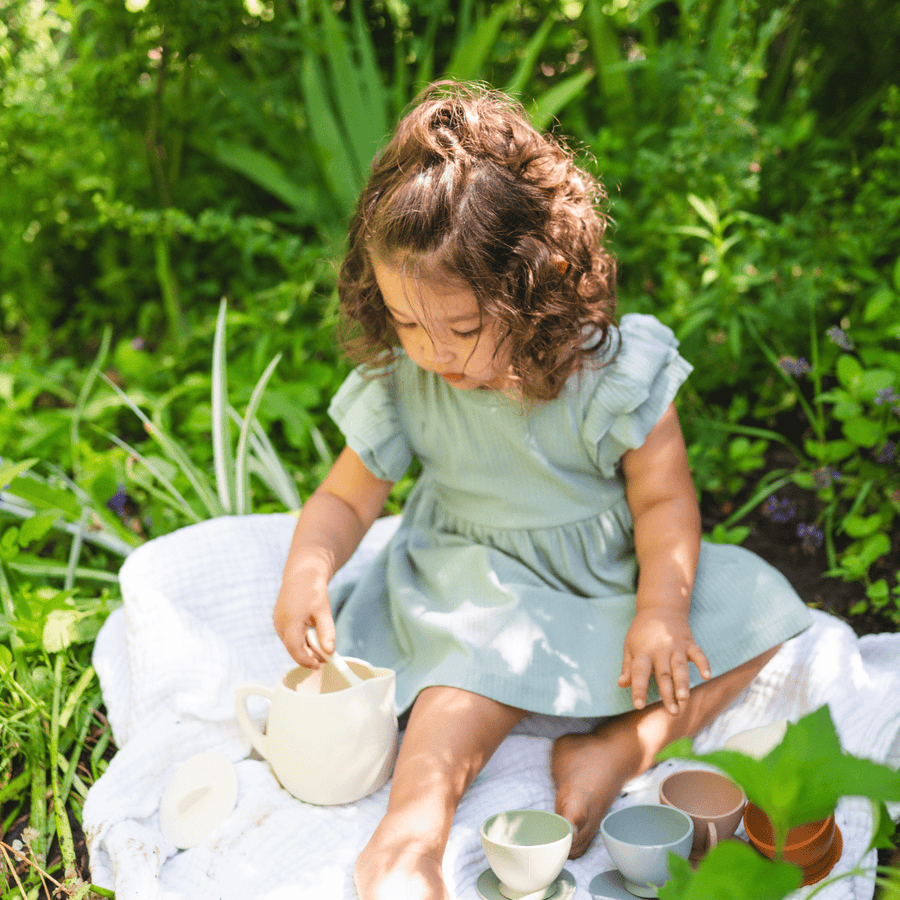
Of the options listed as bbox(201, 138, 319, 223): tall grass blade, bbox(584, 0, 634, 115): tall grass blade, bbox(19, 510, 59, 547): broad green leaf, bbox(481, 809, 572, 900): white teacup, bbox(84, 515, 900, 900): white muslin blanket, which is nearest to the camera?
bbox(481, 809, 572, 900): white teacup

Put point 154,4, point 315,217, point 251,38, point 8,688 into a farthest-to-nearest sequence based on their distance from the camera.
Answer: point 251,38
point 315,217
point 154,4
point 8,688

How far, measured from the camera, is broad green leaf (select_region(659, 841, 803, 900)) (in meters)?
0.65

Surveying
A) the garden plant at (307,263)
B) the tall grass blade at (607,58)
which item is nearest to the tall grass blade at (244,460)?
the garden plant at (307,263)

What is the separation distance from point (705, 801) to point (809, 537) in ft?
2.67

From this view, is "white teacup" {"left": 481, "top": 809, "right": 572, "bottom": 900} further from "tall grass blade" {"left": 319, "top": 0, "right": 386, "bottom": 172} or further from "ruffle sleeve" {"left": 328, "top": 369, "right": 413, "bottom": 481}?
"tall grass blade" {"left": 319, "top": 0, "right": 386, "bottom": 172}

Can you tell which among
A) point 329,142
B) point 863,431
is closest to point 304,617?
point 863,431

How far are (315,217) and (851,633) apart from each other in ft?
6.46

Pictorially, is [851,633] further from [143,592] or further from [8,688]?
[8,688]

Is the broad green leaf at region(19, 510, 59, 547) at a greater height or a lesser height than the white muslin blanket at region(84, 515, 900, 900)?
greater

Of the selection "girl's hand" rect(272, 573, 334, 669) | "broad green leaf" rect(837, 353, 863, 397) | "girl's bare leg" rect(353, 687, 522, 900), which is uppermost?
"girl's hand" rect(272, 573, 334, 669)

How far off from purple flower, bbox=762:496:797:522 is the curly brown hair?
27.1 inches

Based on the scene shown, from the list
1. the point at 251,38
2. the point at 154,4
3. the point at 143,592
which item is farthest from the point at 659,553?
the point at 251,38

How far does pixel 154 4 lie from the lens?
242 cm

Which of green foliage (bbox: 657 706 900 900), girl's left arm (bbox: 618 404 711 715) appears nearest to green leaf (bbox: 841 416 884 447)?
girl's left arm (bbox: 618 404 711 715)
